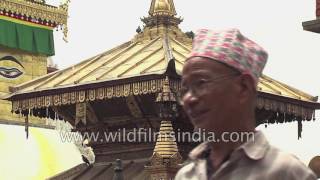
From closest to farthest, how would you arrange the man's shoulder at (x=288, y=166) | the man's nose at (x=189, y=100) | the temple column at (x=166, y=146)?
the man's shoulder at (x=288, y=166) < the man's nose at (x=189, y=100) < the temple column at (x=166, y=146)

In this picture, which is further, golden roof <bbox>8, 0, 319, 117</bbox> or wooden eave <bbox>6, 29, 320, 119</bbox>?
golden roof <bbox>8, 0, 319, 117</bbox>

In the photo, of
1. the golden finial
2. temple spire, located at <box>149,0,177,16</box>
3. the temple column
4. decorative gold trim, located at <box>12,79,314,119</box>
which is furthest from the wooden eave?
the golden finial

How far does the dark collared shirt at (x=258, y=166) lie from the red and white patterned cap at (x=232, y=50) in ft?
0.61

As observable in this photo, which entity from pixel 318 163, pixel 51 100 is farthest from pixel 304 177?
pixel 51 100

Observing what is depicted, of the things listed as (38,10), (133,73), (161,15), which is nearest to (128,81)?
(133,73)

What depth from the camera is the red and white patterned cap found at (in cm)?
226

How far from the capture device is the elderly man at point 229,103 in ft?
7.29

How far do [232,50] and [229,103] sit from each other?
149 millimetres

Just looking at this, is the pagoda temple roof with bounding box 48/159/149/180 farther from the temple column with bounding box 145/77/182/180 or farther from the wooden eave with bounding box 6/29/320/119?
the wooden eave with bounding box 6/29/320/119

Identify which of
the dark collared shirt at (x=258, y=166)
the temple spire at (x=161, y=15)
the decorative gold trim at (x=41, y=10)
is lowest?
the dark collared shirt at (x=258, y=166)

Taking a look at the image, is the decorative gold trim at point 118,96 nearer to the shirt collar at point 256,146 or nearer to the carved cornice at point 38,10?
the shirt collar at point 256,146

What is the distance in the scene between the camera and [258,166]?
2.21m

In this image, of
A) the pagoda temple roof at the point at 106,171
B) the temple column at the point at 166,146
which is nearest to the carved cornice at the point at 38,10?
the pagoda temple roof at the point at 106,171

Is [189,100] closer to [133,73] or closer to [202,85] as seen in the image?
[202,85]
